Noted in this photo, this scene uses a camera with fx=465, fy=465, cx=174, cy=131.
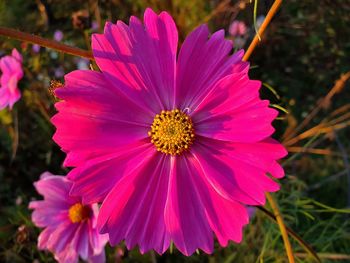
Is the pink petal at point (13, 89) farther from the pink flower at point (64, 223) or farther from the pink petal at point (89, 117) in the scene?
the pink petal at point (89, 117)

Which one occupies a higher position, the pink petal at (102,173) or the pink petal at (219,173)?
the pink petal at (102,173)

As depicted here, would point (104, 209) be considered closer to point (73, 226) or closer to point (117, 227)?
point (117, 227)

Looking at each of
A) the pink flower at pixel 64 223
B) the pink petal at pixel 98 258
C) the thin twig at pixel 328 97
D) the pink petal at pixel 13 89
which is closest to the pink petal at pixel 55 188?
the pink flower at pixel 64 223

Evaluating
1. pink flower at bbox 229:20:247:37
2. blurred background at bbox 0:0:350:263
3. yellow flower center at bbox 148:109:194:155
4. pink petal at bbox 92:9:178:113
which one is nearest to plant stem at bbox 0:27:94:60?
pink petal at bbox 92:9:178:113

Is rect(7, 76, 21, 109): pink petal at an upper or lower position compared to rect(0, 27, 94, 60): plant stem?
lower

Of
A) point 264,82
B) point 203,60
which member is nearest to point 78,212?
point 203,60

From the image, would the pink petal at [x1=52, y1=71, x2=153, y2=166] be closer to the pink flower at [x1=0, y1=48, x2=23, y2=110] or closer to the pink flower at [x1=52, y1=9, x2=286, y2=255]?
the pink flower at [x1=52, y1=9, x2=286, y2=255]

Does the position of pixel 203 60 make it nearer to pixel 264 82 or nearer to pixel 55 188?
pixel 55 188
